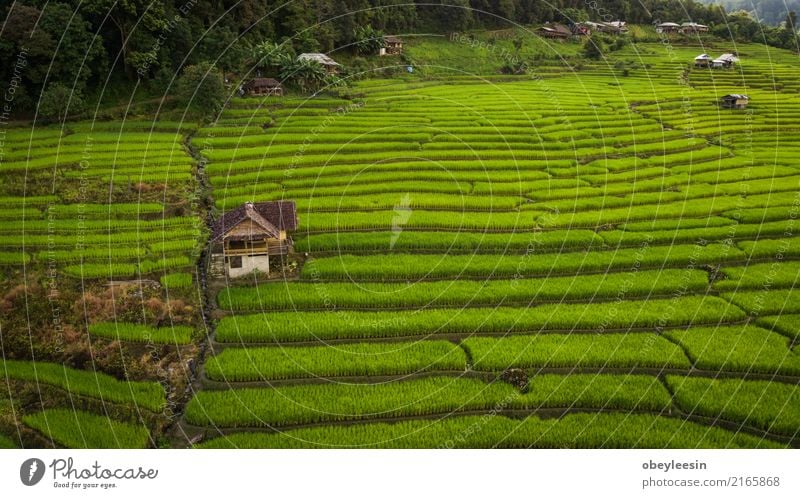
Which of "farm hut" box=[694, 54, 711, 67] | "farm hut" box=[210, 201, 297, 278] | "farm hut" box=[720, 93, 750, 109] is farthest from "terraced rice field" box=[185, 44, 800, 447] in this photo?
"farm hut" box=[694, 54, 711, 67]

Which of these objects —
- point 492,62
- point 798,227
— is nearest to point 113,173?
point 798,227

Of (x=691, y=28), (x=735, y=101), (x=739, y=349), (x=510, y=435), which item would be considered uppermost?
(x=691, y=28)

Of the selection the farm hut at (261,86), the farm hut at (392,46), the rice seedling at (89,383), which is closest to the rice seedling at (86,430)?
the rice seedling at (89,383)

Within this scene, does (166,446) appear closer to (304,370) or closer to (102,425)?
(102,425)

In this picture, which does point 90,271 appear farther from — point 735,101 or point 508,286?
point 735,101

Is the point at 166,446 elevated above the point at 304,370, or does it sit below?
below

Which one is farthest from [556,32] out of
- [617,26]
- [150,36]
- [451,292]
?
[451,292]

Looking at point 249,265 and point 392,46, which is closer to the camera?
point 249,265

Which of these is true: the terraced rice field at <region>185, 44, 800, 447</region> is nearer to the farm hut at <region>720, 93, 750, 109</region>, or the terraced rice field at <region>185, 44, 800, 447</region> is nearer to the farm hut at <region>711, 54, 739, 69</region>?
the farm hut at <region>720, 93, 750, 109</region>
